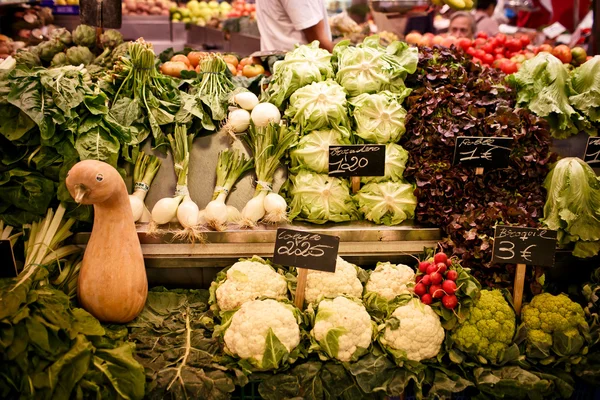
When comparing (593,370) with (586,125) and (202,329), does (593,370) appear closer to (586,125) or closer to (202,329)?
(586,125)

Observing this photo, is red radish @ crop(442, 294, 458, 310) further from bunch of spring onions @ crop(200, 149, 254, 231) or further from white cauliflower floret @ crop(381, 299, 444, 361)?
bunch of spring onions @ crop(200, 149, 254, 231)

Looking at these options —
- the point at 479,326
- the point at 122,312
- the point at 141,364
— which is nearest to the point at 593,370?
the point at 479,326

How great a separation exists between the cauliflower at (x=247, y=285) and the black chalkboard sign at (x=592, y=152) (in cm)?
190

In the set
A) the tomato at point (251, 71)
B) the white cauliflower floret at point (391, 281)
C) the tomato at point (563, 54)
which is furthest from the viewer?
the tomato at point (563, 54)

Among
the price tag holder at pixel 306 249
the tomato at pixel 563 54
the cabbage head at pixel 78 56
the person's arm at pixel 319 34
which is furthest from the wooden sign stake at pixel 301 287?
the tomato at pixel 563 54

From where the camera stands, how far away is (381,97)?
2703 mm

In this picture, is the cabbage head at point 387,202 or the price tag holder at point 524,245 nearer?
the price tag holder at point 524,245

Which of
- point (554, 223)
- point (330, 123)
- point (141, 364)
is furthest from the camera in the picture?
point (330, 123)

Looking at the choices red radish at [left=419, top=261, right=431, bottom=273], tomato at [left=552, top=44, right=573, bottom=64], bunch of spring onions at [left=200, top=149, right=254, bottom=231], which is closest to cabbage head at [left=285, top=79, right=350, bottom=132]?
bunch of spring onions at [left=200, top=149, right=254, bottom=231]

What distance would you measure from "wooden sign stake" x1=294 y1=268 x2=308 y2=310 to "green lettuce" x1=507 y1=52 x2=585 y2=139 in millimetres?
1741

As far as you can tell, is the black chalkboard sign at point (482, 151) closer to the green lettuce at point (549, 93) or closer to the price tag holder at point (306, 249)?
the green lettuce at point (549, 93)

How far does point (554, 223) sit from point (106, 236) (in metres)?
2.21

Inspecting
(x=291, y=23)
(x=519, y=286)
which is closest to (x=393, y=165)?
(x=519, y=286)

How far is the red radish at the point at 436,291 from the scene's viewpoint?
2123 mm
